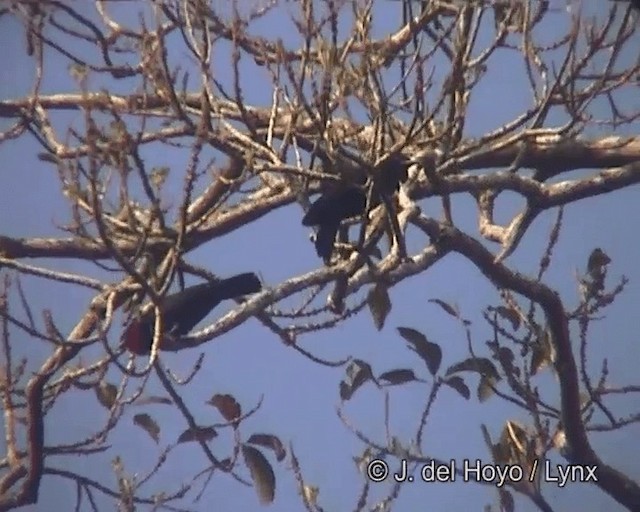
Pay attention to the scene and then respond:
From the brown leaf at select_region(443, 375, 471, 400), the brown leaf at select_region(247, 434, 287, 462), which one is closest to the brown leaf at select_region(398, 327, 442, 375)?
the brown leaf at select_region(443, 375, 471, 400)

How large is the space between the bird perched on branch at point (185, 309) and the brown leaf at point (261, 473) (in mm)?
448

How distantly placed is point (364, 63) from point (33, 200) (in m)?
1.57

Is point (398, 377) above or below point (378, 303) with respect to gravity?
below

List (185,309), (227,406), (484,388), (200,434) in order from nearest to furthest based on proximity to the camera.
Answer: (185,309) < (200,434) < (227,406) < (484,388)

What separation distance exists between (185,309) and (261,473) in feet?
1.72

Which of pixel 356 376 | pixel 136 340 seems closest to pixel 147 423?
pixel 356 376

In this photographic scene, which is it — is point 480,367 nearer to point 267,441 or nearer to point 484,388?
point 484,388

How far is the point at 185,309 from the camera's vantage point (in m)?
1.48

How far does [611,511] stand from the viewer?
7.57 feet

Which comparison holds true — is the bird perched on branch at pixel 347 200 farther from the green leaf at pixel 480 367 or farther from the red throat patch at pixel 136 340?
the green leaf at pixel 480 367

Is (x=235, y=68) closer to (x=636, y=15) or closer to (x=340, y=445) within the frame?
(x=636, y=15)

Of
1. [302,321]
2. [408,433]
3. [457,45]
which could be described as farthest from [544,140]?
[408,433]

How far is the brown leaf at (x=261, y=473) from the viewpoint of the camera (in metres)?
1.82

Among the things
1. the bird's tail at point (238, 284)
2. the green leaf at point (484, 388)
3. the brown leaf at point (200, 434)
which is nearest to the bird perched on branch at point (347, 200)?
the bird's tail at point (238, 284)
